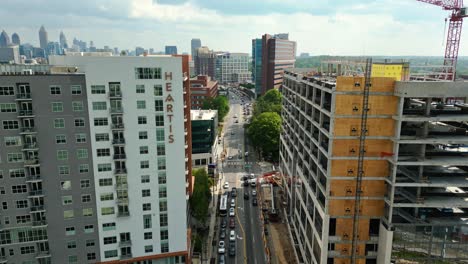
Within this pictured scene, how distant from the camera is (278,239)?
67.5 metres

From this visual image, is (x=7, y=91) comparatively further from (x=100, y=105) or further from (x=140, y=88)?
(x=140, y=88)

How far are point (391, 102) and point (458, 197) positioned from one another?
14785mm

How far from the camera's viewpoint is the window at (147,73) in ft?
149

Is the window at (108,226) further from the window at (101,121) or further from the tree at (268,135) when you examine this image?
the tree at (268,135)

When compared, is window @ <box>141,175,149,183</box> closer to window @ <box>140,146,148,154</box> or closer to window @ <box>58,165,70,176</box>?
window @ <box>140,146,148,154</box>

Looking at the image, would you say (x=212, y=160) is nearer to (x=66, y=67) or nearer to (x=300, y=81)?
(x=300, y=81)

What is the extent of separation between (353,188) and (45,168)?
41831mm

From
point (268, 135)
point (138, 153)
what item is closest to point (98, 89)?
point (138, 153)

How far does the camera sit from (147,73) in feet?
150

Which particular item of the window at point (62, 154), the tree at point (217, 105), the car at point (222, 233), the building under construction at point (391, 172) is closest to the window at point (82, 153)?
the window at point (62, 154)

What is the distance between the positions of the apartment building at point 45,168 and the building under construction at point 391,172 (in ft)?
111

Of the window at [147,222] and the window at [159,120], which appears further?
the window at [147,222]

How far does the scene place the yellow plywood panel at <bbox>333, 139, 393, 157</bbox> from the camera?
39094 millimetres

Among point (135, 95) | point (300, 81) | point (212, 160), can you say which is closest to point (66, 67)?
point (135, 95)
